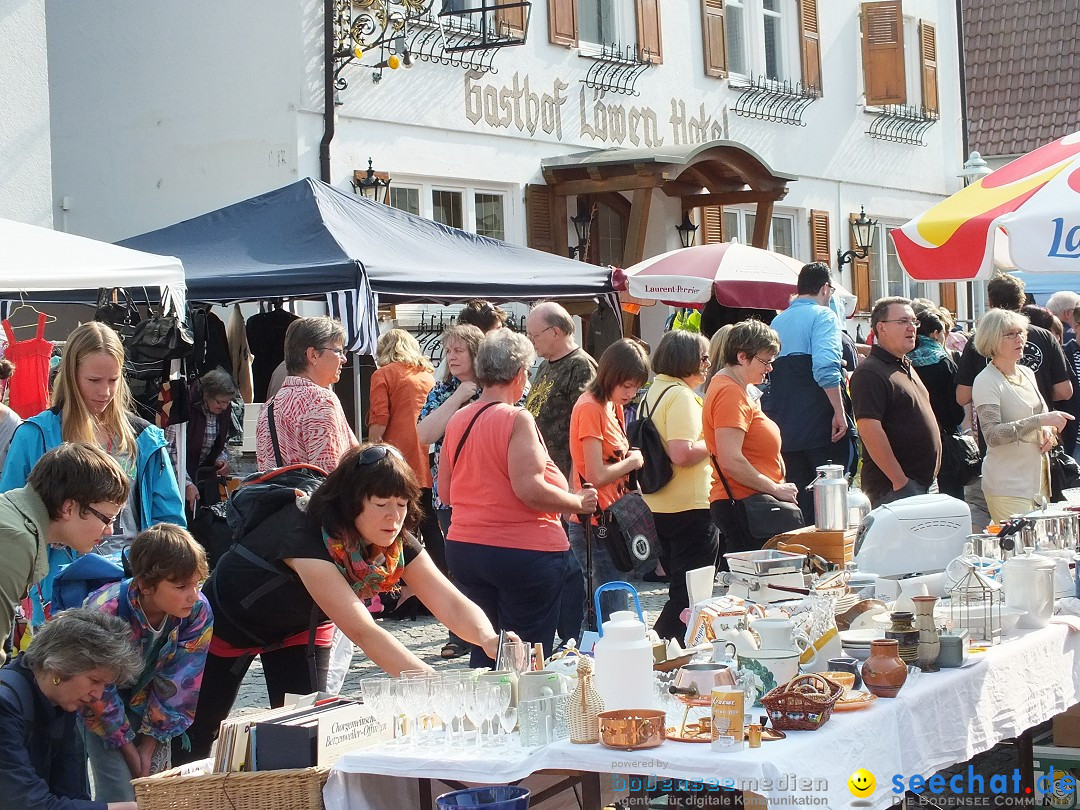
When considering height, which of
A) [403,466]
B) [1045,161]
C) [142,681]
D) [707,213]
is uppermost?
[707,213]

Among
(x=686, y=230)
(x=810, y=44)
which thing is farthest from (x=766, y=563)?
(x=810, y=44)

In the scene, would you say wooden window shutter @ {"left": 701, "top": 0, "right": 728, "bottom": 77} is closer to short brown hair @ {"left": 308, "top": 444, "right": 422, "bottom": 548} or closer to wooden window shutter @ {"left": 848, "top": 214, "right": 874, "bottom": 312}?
wooden window shutter @ {"left": 848, "top": 214, "right": 874, "bottom": 312}

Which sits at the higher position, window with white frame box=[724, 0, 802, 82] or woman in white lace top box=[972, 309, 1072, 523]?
window with white frame box=[724, 0, 802, 82]

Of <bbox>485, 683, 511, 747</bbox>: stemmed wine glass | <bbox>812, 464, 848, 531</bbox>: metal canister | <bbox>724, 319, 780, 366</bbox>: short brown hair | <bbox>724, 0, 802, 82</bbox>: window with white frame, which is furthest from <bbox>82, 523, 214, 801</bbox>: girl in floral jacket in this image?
<bbox>724, 0, 802, 82</bbox>: window with white frame

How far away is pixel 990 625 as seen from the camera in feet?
14.3

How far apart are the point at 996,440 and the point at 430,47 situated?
22.9ft

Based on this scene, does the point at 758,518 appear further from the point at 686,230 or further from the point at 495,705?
the point at 686,230

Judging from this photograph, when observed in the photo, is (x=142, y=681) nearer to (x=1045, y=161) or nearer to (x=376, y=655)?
(x=376, y=655)

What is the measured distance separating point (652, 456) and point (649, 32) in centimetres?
924

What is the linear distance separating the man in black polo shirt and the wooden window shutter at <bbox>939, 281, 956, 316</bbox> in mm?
13463

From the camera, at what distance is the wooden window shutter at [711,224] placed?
15.8 m

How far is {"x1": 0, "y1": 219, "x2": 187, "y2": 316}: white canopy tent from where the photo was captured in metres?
6.10

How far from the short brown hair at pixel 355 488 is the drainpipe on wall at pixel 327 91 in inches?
319

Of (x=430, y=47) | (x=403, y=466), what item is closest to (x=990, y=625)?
(x=403, y=466)
